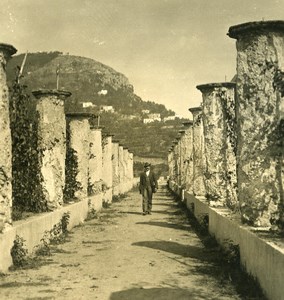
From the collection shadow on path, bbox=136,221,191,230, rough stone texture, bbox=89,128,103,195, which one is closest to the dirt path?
shadow on path, bbox=136,221,191,230

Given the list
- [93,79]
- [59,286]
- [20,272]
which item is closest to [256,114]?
[59,286]

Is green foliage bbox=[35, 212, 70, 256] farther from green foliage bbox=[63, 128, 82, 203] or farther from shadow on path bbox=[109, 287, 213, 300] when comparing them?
shadow on path bbox=[109, 287, 213, 300]

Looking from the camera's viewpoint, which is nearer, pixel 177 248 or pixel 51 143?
pixel 177 248

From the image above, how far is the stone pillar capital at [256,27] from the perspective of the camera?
7254 mm

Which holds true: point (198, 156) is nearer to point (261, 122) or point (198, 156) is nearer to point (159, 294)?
point (261, 122)

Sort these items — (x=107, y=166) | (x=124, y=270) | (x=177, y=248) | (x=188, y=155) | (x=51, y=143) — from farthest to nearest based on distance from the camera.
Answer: (x=107, y=166) < (x=188, y=155) < (x=51, y=143) < (x=177, y=248) < (x=124, y=270)

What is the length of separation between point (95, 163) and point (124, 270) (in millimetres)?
10570

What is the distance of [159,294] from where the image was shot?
6238 millimetres

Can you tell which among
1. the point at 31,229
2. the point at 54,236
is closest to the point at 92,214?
the point at 54,236

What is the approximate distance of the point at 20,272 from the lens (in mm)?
7582

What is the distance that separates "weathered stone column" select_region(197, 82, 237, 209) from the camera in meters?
11.3

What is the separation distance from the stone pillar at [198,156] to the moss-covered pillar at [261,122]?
778 centimetres

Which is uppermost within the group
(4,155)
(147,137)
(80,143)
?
(147,137)

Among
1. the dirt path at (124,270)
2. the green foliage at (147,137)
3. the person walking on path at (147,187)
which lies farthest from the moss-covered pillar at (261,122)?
the green foliage at (147,137)
